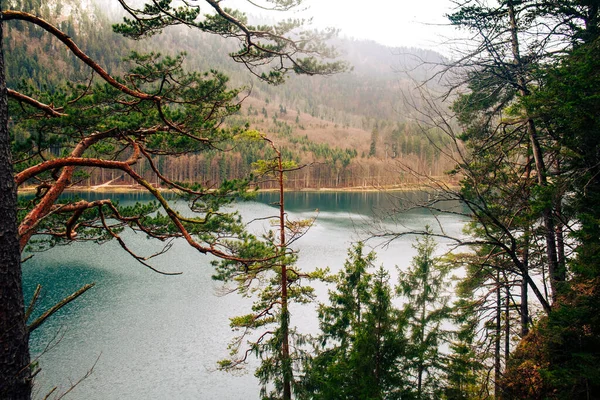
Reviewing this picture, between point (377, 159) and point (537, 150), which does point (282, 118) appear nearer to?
point (537, 150)

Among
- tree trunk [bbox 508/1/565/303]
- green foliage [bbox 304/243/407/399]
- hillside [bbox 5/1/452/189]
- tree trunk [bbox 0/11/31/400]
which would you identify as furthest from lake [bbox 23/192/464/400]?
hillside [bbox 5/1/452/189]

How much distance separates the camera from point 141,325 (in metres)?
15.5

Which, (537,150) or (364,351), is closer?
(537,150)

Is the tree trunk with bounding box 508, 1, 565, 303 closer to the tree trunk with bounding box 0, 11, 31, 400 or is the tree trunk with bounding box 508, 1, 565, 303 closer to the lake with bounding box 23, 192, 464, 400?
the lake with bounding box 23, 192, 464, 400

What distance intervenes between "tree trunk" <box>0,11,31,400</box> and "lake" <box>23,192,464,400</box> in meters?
5.52

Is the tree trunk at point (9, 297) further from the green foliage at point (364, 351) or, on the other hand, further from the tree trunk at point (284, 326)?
the tree trunk at point (284, 326)

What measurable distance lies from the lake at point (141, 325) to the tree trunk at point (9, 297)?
5.52 meters

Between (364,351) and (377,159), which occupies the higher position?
(377,159)

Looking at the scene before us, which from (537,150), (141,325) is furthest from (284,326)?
(141,325)

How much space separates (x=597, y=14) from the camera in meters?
5.06

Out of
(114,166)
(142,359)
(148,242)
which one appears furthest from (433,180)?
(148,242)

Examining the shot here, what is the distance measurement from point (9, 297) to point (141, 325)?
599 inches

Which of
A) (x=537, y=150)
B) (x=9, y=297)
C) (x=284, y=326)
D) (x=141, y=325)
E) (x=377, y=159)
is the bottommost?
(x=141, y=325)

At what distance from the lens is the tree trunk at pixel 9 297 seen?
1.98m
